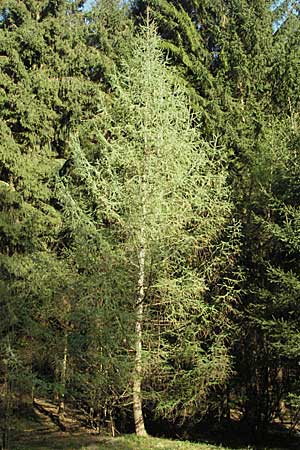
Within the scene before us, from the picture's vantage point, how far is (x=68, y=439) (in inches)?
404

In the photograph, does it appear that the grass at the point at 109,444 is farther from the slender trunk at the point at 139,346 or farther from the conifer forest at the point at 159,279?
the conifer forest at the point at 159,279

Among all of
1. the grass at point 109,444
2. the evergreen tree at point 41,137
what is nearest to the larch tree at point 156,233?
the grass at point 109,444

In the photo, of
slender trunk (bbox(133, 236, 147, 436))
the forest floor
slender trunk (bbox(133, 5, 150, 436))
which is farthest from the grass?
slender trunk (bbox(133, 5, 150, 436))

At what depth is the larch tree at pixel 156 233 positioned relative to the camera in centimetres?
980

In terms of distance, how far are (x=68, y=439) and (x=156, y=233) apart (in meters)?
4.41

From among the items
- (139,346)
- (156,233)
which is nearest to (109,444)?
(139,346)

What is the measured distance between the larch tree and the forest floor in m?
0.72

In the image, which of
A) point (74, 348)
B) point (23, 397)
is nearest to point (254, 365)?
point (74, 348)

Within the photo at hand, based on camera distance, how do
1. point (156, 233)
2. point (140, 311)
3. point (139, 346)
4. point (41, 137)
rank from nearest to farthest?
point (156, 233) < point (139, 346) < point (140, 311) < point (41, 137)

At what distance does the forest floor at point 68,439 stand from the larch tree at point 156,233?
0.72m

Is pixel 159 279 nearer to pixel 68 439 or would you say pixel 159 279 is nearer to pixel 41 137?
pixel 68 439

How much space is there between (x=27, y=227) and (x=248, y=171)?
18.1ft

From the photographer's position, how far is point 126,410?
36.4ft

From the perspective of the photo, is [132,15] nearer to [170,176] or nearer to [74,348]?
[170,176]
